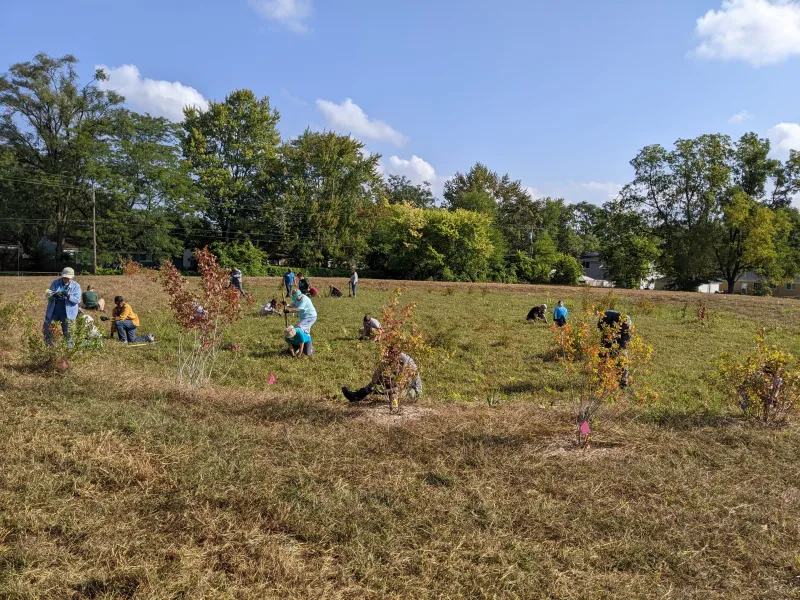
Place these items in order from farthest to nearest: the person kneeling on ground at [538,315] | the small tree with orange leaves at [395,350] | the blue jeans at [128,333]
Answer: the person kneeling on ground at [538,315], the blue jeans at [128,333], the small tree with orange leaves at [395,350]

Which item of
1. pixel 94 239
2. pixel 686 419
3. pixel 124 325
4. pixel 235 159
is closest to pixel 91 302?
pixel 124 325

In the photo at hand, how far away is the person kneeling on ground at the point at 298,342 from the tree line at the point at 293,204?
2994cm

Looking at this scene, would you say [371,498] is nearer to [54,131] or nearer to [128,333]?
[128,333]

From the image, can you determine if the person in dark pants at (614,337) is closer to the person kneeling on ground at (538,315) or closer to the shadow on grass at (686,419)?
the shadow on grass at (686,419)

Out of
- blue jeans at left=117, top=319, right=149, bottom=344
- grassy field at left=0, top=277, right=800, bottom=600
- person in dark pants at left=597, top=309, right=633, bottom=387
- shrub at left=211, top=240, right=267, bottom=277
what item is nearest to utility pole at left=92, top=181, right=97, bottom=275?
shrub at left=211, top=240, right=267, bottom=277

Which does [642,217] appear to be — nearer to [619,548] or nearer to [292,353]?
[292,353]

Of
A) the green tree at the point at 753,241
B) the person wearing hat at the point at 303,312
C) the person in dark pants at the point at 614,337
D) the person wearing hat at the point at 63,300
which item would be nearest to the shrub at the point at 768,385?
the person in dark pants at the point at 614,337

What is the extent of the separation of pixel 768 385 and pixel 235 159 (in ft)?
145

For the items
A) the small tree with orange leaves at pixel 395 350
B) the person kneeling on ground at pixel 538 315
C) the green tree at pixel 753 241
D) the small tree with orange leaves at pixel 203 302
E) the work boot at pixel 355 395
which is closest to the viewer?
the small tree with orange leaves at pixel 395 350

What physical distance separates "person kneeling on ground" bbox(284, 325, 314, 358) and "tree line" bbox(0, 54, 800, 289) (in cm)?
2994

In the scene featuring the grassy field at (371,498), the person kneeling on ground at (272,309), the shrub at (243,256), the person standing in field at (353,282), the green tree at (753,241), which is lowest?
the grassy field at (371,498)

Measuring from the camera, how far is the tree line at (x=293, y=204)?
35.9 meters

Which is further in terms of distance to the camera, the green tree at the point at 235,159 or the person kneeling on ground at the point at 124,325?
the green tree at the point at 235,159

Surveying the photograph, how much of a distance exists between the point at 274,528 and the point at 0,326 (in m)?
9.15
